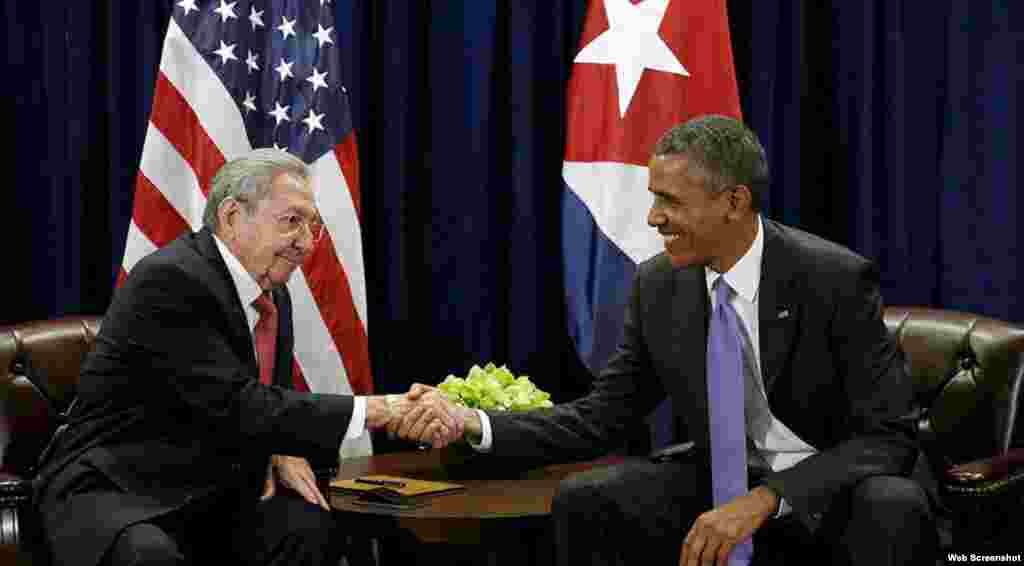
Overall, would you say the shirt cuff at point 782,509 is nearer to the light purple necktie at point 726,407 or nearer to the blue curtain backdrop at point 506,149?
the light purple necktie at point 726,407

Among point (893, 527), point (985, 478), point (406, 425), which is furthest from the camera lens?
point (406, 425)

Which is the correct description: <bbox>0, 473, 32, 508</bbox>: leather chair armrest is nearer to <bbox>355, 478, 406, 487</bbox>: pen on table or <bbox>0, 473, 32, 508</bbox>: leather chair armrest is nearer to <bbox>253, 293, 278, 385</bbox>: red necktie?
<bbox>253, 293, 278, 385</bbox>: red necktie

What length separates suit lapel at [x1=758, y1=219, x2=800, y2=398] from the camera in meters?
3.23

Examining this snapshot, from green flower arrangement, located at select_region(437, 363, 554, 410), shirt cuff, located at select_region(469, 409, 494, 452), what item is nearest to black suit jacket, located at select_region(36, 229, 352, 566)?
shirt cuff, located at select_region(469, 409, 494, 452)

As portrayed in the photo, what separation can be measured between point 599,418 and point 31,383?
5.48ft

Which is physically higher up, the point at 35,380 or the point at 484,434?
the point at 35,380

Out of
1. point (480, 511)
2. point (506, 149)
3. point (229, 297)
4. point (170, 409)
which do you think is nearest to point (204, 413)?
point (170, 409)

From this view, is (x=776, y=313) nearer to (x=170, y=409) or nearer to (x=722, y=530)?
(x=722, y=530)

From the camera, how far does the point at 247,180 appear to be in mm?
3396

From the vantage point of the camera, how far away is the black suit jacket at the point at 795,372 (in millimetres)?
3061

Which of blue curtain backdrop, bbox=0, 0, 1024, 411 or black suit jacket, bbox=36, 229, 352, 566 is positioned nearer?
black suit jacket, bbox=36, 229, 352, 566

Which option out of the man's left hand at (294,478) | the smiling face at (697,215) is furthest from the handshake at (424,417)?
the smiling face at (697,215)

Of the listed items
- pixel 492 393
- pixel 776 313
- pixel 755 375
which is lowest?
pixel 492 393

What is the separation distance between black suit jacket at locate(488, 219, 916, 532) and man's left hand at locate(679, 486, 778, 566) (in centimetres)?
8
